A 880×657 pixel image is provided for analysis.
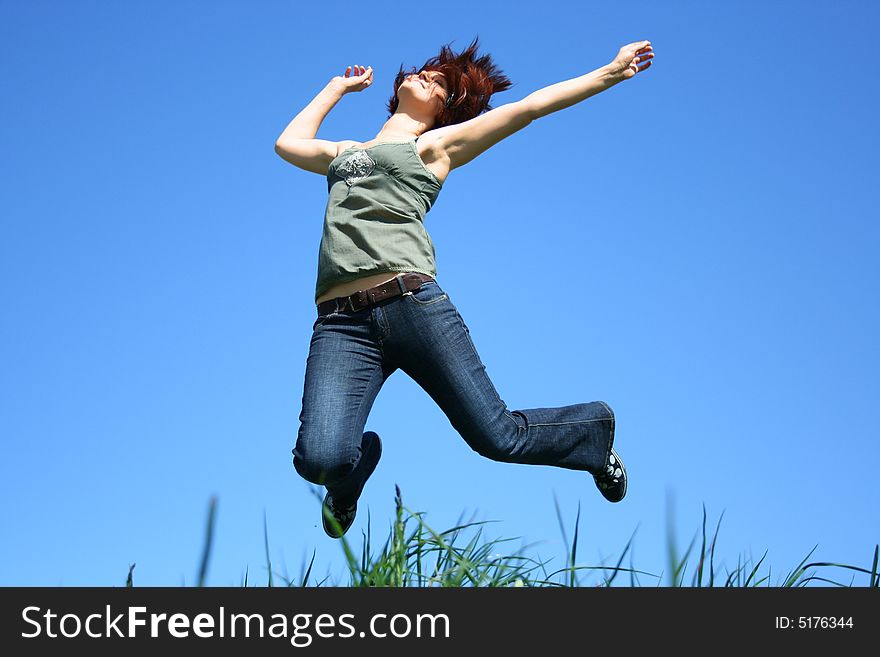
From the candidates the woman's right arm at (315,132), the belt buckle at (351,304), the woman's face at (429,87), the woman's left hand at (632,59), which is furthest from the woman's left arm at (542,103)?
the belt buckle at (351,304)

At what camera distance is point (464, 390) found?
12.3 ft

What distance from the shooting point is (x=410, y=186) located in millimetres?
3924

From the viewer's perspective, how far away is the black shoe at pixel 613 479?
4.24 metres

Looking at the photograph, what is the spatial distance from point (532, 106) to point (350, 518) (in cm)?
211

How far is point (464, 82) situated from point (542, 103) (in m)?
0.60

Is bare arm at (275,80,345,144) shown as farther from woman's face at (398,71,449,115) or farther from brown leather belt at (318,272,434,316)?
brown leather belt at (318,272,434,316)

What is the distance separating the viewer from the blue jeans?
12.0ft

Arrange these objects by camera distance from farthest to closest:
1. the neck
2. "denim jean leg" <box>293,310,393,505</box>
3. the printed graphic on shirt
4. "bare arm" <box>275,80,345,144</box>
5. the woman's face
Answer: "bare arm" <box>275,80,345,144</box>
the woman's face
the neck
the printed graphic on shirt
"denim jean leg" <box>293,310,393,505</box>

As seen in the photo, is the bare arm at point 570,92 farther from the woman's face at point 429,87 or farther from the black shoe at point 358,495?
the black shoe at point 358,495

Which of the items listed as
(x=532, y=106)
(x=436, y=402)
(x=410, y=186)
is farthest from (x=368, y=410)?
(x=532, y=106)

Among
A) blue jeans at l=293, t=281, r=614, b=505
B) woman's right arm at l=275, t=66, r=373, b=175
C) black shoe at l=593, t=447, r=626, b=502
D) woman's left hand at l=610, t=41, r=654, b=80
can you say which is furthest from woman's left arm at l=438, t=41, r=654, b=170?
black shoe at l=593, t=447, r=626, b=502

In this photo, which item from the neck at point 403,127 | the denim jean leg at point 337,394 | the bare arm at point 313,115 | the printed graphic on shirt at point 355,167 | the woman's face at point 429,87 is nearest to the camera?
the denim jean leg at point 337,394
